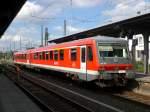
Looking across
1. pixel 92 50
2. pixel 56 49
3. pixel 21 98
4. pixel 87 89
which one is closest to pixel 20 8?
pixel 21 98

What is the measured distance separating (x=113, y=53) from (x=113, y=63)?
0.75 metres

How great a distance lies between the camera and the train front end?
17.9 meters

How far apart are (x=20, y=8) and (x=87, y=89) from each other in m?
7.56

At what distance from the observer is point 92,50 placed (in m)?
18.5

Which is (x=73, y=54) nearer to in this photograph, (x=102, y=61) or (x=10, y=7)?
(x=102, y=61)

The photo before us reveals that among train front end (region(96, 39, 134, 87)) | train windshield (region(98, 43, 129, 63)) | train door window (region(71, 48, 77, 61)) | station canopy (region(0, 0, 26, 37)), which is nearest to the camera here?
station canopy (region(0, 0, 26, 37))

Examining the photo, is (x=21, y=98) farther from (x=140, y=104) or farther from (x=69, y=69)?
(x=69, y=69)

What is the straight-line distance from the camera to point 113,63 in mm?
18156

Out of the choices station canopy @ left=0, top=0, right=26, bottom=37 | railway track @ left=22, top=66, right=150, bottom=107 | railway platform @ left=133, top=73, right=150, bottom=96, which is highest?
station canopy @ left=0, top=0, right=26, bottom=37

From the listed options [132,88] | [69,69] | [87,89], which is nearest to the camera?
[132,88]

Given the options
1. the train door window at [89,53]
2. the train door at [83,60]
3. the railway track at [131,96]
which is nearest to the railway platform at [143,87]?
the railway track at [131,96]

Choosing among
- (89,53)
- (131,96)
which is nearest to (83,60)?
(89,53)

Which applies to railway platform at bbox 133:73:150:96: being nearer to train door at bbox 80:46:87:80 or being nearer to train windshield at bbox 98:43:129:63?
train windshield at bbox 98:43:129:63

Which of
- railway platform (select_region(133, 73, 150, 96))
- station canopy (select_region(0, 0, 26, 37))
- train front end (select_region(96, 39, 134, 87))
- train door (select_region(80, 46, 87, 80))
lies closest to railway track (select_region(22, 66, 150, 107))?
railway platform (select_region(133, 73, 150, 96))
